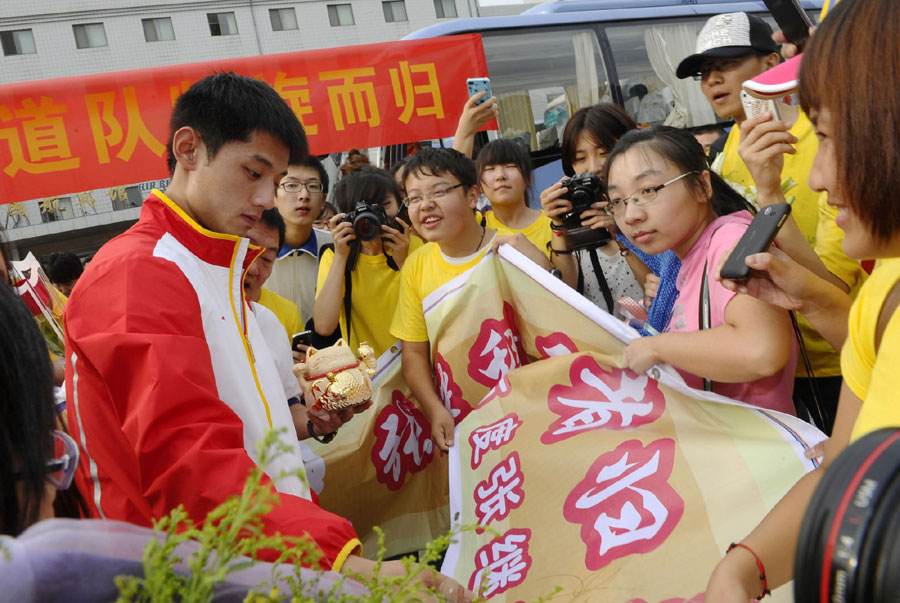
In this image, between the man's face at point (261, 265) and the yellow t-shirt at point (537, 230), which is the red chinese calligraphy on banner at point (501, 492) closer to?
the man's face at point (261, 265)

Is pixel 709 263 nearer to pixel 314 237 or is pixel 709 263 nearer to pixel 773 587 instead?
pixel 773 587

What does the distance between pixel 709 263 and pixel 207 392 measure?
130 cm

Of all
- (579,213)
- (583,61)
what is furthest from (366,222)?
(583,61)

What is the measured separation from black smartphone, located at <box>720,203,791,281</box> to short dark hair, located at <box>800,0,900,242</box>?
1.66ft

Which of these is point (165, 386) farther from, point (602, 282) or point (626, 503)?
point (602, 282)

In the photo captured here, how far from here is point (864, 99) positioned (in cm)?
99

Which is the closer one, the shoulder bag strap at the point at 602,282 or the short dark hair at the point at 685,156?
the short dark hair at the point at 685,156

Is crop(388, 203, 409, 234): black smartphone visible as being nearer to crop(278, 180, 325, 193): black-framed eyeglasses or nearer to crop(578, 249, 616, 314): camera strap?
crop(278, 180, 325, 193): black-framed eyeglasses

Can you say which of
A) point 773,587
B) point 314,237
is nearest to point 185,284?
point 773,587

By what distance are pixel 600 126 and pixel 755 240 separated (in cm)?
180

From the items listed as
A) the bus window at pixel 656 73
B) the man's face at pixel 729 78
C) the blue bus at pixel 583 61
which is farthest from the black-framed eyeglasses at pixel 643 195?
the bus window at pixel 656 73

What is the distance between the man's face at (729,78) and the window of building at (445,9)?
2246cm

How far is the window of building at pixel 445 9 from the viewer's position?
78.5 feet

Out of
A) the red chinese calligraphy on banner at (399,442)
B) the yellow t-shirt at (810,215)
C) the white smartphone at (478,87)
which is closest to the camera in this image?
the yellow t-shirt at (810,215)
